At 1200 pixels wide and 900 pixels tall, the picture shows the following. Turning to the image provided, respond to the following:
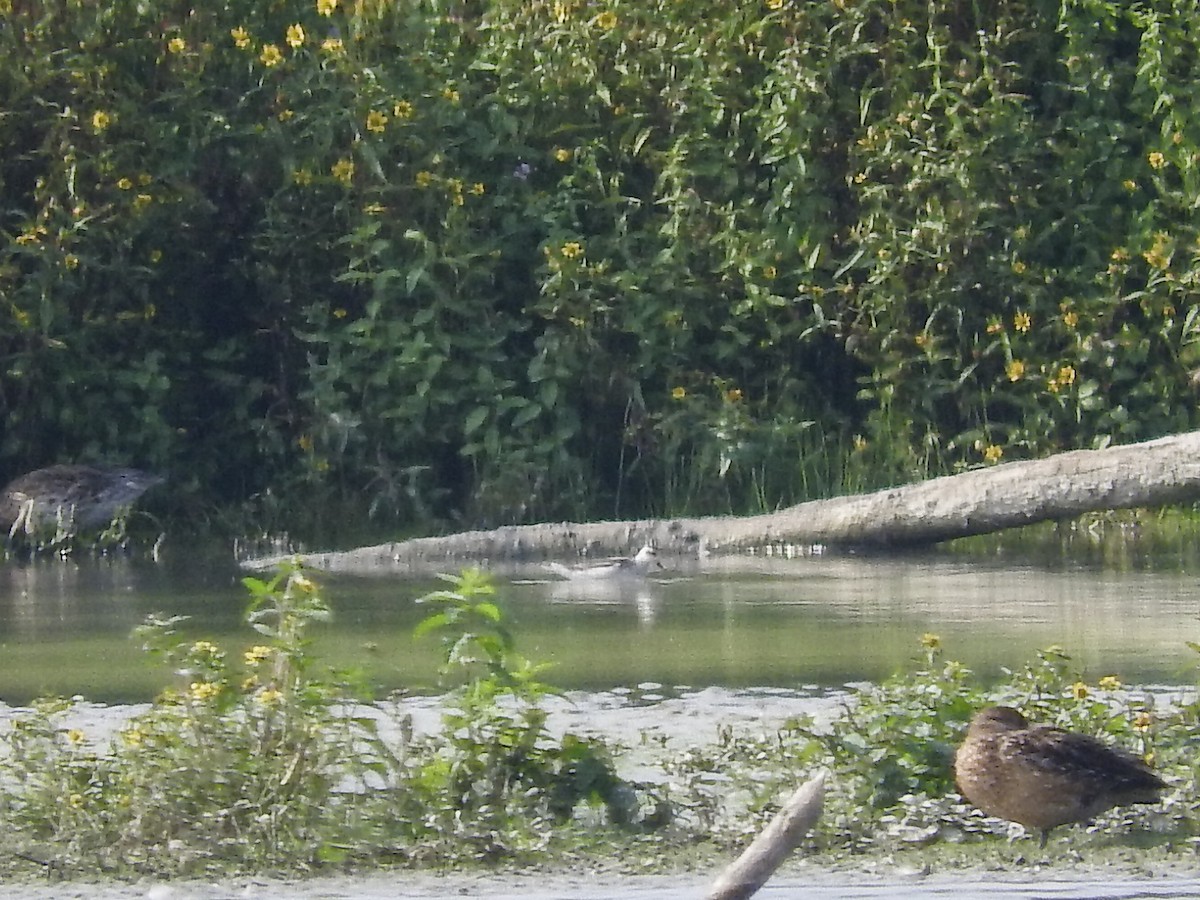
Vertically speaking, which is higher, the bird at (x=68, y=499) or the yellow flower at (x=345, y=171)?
the yellow flower at (x=345, y=171)

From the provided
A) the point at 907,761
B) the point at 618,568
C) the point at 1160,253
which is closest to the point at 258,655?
the point at 907,761

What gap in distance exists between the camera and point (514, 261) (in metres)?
12.4

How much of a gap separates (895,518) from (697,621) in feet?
6.29

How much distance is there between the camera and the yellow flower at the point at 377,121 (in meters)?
12.0

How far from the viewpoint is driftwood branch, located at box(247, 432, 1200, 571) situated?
942cm

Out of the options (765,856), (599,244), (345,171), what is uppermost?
(345,171)

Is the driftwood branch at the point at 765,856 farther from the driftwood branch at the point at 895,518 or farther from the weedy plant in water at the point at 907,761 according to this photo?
the driftwood branch at the point at 895,518

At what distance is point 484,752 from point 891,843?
2.87 feet

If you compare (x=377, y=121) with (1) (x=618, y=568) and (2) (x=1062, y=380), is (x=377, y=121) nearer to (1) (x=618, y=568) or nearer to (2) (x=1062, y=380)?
(1) (x=618, y=568)

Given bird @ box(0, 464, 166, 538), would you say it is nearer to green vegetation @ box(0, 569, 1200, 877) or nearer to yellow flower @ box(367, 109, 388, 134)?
yellow flower @ box(367, 109, 388, 134)

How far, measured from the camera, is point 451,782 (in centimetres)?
522

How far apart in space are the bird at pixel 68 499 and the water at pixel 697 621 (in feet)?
1.88

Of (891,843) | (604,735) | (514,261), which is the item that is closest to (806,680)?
(604,735)

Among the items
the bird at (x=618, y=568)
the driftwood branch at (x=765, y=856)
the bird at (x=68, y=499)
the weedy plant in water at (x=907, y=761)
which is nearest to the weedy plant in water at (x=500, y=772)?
the weedy plant in water at (x=907, y=761)
